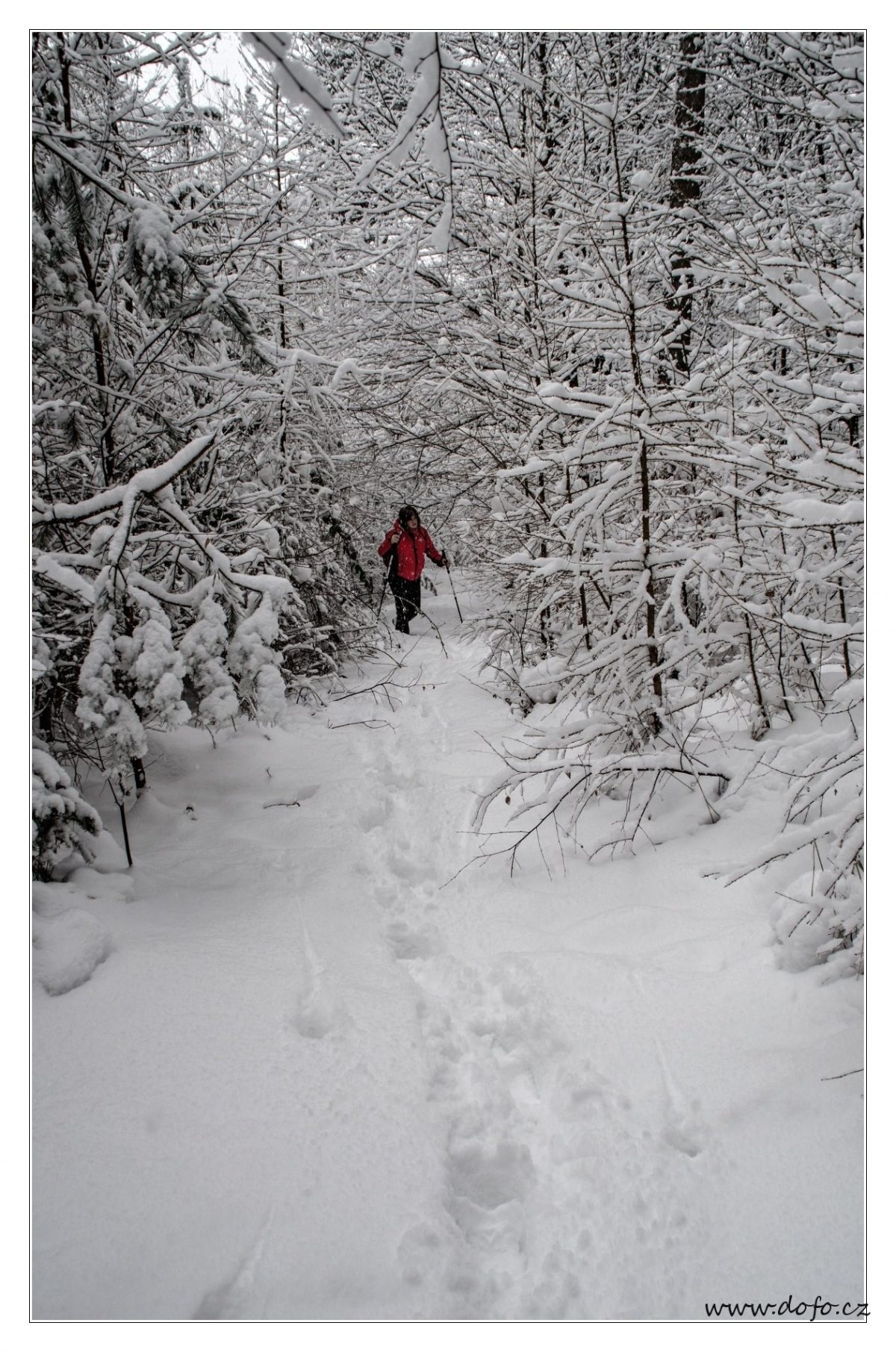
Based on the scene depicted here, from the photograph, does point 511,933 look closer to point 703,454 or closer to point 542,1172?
point 542,1172

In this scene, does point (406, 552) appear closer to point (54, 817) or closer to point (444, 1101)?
point (54, 817)

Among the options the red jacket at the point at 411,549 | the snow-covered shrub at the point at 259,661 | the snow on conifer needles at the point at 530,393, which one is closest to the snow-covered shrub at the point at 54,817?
the snow on conifer needles at the point at 530,393

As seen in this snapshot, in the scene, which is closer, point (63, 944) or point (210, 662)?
point (63, 944)

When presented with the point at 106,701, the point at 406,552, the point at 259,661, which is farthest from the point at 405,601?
the point at 106,701

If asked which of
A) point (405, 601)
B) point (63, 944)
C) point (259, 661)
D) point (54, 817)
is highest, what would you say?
point (405, 601)

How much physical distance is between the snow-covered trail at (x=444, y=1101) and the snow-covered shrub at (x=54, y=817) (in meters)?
0.17

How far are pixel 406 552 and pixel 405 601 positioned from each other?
32.9 inches

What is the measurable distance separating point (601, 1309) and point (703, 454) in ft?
10.8

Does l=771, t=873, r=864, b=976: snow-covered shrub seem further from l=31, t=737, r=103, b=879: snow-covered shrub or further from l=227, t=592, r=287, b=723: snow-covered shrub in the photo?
l=31, t=737, r=103, b=879: snow-covered shrub

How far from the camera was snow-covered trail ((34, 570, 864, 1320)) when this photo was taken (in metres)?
1.78

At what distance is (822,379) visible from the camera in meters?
3.82

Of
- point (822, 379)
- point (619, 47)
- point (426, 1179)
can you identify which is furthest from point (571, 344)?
point (426, 1179)

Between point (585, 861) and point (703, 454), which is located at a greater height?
point (703, 454)

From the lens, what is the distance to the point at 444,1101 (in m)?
2.36
